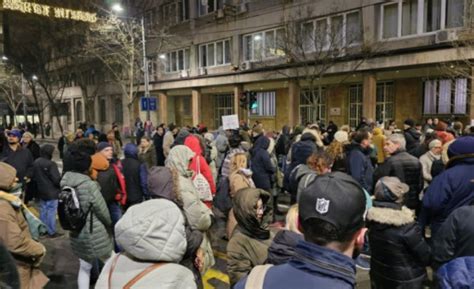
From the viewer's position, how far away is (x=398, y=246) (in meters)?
3.55

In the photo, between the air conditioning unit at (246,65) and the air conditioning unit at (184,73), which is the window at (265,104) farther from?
the air conditioning unit at (184,73)

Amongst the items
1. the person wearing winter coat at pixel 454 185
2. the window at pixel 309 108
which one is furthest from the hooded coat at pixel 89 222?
the window at pixel 309 108

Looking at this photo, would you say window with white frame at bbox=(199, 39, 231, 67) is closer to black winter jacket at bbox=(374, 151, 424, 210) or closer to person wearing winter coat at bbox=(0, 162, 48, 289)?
black winter jacket at bbox=(374, 151, 424, 210)

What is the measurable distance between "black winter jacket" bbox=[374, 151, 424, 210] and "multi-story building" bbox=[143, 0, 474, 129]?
34.9 ft

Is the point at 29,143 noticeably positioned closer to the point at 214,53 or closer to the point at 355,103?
the point at 355,103

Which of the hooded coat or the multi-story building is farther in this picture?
the multi-story building

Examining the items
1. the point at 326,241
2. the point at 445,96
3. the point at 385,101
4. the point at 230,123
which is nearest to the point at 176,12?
the point at 385,101

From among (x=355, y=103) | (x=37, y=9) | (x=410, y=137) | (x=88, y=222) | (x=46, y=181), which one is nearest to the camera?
(x=88, y=222)

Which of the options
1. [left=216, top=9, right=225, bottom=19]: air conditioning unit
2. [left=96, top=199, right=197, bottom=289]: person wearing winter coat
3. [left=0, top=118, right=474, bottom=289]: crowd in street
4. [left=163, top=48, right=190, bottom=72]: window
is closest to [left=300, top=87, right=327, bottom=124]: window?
[left=216, top=9, right=225, bottom=19]: air conditioning unit

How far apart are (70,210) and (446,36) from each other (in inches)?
679

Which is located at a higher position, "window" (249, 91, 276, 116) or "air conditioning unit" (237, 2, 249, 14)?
"air conditioning unit" (237, 2, 249, 14)

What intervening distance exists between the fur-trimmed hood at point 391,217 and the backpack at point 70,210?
9.67 feet

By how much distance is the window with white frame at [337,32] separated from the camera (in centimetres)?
2033

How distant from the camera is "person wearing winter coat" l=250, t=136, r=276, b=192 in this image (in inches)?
288
